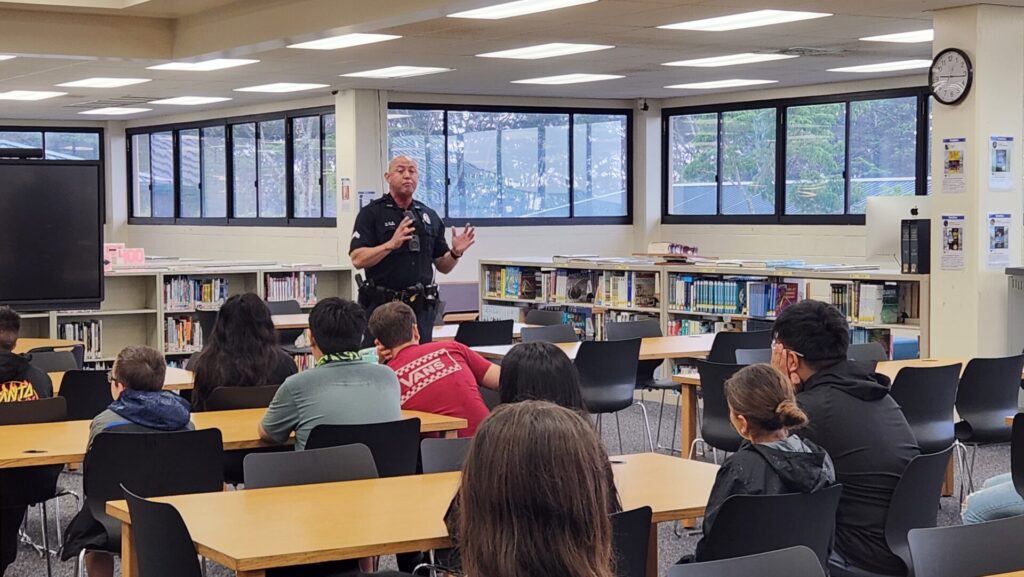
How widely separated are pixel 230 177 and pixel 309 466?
12875mm

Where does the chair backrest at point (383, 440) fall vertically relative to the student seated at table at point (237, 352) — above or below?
below

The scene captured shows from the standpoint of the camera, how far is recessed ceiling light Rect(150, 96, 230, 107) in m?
15.0

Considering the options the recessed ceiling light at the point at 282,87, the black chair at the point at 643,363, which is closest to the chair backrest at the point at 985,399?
the black chair at the point at 643,363

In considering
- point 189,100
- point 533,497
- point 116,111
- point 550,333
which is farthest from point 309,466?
point 116,111

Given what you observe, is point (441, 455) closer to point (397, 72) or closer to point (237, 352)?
point (237, 352)

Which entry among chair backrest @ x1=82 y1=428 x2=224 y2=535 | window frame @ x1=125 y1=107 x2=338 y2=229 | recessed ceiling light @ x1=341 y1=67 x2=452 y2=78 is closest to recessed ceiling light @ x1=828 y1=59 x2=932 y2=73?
recessed ceiling light @ x1=341 y1=67 x2=452 y2=78

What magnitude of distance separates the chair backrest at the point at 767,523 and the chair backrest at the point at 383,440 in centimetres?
154

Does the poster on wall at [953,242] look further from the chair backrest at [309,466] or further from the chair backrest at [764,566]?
the chair backrest at [764,566]

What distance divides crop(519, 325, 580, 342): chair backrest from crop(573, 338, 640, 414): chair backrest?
1010mm

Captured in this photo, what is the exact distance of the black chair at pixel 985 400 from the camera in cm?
684

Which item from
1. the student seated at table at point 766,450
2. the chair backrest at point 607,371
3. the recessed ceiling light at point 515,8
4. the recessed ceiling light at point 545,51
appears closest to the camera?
the student seated at table at point 766,450

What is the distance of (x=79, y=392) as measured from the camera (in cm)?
691

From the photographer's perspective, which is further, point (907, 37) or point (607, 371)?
point (907, 37)

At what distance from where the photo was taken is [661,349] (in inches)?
322
